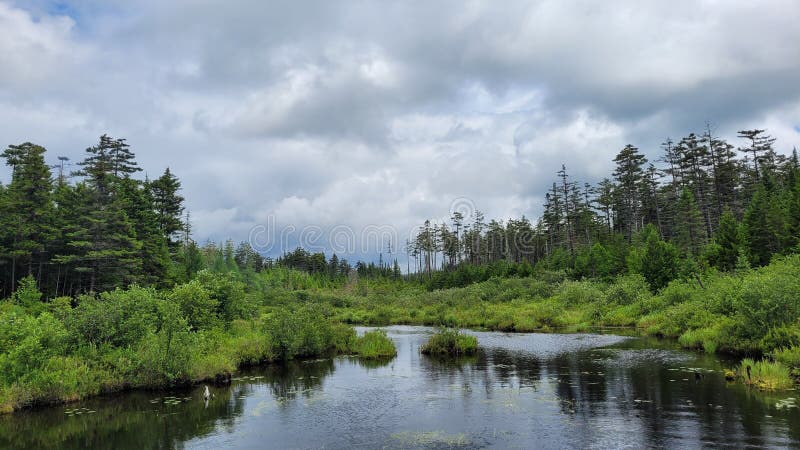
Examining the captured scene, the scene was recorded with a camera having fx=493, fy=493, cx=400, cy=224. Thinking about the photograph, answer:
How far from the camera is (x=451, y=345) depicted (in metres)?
37.7

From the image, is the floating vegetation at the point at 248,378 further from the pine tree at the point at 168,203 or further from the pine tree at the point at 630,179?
the pine tree at the point at 630,179

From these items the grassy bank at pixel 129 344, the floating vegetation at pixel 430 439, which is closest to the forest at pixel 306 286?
the grassy bank at pixel 129 344

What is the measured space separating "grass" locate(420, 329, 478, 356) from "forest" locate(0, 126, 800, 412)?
375 centimetres

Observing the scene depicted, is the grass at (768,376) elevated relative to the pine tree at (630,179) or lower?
lower

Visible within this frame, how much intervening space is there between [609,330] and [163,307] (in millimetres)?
39976

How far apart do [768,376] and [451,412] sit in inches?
564

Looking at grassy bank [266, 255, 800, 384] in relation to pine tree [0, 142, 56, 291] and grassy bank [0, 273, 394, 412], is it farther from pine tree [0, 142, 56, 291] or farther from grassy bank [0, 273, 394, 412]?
pine tree [0, 142, 56, 291]

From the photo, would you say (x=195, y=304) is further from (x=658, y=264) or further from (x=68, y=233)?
(x=658, y=264)

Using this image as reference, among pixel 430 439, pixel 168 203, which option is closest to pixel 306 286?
pixel 168 203

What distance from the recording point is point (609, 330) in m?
48.4

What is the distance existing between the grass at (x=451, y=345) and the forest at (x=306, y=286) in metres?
3.75

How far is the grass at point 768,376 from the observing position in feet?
70.7

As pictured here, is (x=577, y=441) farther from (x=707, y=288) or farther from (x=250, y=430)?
(x=707, y=288)

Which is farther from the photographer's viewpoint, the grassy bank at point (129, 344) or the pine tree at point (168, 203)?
the pine tree at point (168, 203)
